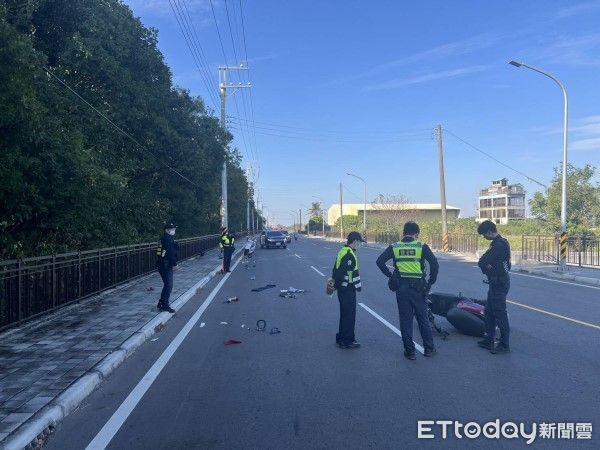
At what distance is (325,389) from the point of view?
20.9ft

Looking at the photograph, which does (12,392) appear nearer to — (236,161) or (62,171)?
(62,171)

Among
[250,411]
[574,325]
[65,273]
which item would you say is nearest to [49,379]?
[250,411]

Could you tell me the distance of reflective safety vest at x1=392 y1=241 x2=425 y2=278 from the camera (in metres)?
7.74

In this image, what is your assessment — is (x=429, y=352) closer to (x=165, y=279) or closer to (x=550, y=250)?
(x=165, y=279)

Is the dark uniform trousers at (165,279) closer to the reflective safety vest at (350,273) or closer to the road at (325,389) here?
the road at (325,389)

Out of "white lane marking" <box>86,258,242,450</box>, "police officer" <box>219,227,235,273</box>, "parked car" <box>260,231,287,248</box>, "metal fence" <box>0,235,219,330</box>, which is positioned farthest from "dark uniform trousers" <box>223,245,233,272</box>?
"parked car" <box>260,231,287,248</box>

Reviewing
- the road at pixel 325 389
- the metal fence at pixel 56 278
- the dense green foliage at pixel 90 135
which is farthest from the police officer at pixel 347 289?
the dense green foliage at pixel 90 135

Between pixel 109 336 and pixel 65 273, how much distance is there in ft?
12.0

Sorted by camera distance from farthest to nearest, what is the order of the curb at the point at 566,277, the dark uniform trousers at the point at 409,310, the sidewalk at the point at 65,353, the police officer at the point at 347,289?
the curb at the point at 566,277, the police officer at the point at 347,289, the dark uniform trousers at the point at 409,310, the sidewalk at the point at 65,353

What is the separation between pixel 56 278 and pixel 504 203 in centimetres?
11259

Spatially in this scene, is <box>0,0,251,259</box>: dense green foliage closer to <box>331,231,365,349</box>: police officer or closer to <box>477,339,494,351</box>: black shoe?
<box>331,231,365,349</box>: police officer

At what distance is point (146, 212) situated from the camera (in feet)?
84.3

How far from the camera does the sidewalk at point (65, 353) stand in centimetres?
555

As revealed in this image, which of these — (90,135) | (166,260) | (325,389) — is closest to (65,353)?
(325,389)
